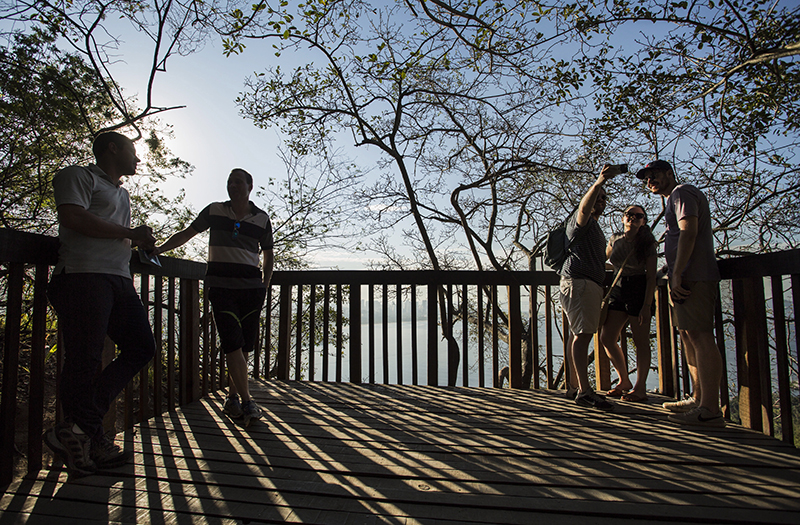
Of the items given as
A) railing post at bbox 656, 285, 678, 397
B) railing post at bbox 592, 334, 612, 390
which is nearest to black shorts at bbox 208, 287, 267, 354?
railing post at bbox 592, 334, 612, 390

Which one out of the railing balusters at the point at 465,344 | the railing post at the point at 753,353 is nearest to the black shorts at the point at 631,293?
the railing post at the point at 753,353

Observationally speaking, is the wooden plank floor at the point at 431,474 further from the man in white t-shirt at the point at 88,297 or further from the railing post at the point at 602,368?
A: the railing post at the point at 602,368

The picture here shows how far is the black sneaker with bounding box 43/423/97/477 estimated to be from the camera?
1480mm

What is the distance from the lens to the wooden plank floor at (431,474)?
4.20 feet

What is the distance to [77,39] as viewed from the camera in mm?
4527

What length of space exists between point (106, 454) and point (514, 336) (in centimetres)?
259

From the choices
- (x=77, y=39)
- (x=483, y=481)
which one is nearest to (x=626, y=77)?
(x=483, y=481)

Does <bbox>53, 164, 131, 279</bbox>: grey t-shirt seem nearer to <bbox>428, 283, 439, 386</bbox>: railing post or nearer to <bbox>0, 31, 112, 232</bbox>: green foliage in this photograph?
<bbox>428, 283, 439, 386</bbox>: railing post

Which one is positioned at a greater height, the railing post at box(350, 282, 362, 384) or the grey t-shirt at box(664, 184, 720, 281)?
the grey t-shirt at box(664, 184, 720, 281)

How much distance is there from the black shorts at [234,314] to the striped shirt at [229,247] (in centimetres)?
4

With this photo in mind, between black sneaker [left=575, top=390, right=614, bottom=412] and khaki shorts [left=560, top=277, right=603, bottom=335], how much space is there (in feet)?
1.35

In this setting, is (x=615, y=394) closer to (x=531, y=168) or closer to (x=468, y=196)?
(x=531, y=168)

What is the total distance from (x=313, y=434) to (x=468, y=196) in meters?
6.22

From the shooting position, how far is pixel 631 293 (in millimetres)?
2605
